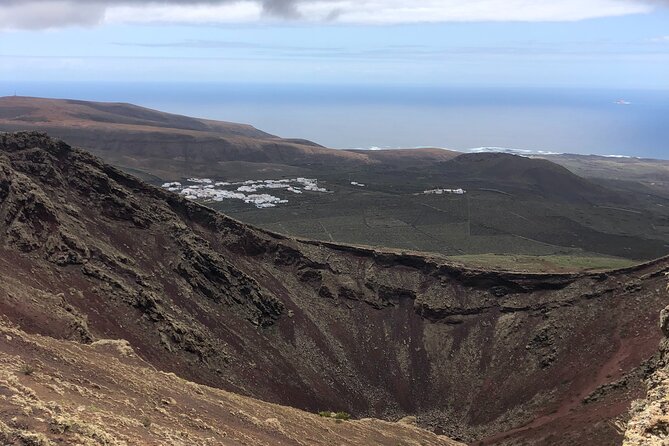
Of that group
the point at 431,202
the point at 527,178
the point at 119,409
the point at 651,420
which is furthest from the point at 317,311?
the point at 527,178

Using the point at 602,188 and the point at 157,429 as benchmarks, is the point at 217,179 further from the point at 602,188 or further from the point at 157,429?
the point at 157,429

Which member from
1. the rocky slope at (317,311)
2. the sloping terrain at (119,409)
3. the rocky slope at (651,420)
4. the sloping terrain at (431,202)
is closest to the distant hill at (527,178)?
the sloping terrain at (431,202)

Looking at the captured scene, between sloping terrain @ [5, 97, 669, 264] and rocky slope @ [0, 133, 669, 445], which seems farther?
sloping terrain @ [5, 97, 669, 264]

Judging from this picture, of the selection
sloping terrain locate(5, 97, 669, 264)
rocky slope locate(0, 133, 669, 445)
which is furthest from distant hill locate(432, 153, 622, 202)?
rocky slope locate(0, 133, 669, 445)

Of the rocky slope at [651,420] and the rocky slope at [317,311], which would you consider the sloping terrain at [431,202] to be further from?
the rocky slope at [651,420]

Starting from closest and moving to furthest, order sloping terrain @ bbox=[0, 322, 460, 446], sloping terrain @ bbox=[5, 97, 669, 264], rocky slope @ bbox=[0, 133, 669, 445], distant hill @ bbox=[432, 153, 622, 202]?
sloping terrain @ bbox=[0, 322, 460, 446]
rocky slope @ bbox=[0, 133, 669, 445]
sloping terrain @ bbox=[5, 97, 669, 264]
distant hill @ bbox=[432, 153, 622, 202]

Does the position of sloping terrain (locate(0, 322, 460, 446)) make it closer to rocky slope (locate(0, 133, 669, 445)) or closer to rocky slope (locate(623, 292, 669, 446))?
rocky slope (locate(0, 133, 669, 445))
